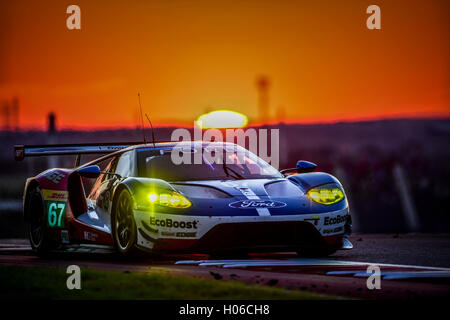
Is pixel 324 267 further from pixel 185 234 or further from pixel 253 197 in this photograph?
pixel 185 234

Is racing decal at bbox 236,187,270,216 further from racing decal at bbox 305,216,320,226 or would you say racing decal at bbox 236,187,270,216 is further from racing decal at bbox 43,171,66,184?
racing decal at bbox 43,171,66,184

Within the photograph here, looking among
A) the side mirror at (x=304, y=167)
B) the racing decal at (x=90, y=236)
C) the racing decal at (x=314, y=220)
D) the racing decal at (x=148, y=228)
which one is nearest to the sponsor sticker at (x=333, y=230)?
the racing decal at (x=314, y=220)

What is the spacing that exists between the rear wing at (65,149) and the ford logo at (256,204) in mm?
3206

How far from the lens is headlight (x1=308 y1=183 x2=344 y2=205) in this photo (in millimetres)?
10469

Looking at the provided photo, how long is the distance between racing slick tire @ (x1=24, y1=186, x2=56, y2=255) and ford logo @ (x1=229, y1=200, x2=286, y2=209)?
9.74ft

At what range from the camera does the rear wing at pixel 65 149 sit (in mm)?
12859

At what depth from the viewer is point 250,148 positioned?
41.6 feet

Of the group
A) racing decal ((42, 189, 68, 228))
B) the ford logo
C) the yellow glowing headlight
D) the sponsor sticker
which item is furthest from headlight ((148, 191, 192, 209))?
racing decal ((42, 189, 68, 228))

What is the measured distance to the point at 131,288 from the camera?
7668 mm

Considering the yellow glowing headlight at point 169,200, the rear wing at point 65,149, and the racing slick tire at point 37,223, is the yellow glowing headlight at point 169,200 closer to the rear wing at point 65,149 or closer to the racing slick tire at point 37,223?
the racing slick tire at point 37,223

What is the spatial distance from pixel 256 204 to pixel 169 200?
82 centimetres
